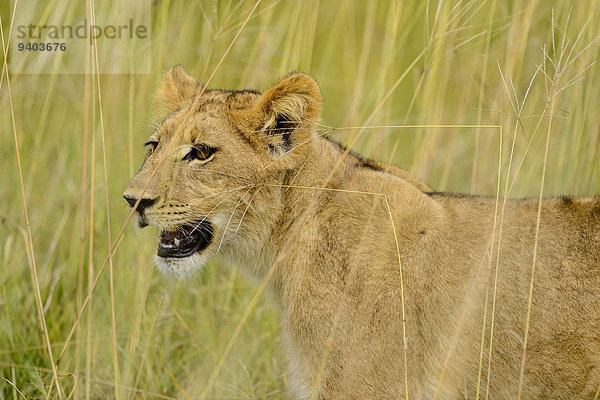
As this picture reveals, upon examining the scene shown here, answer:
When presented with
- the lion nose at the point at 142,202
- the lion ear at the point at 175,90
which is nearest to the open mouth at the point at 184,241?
→ the lion nose at the point at 142,202

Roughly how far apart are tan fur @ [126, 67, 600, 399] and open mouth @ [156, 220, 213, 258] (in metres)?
0.05

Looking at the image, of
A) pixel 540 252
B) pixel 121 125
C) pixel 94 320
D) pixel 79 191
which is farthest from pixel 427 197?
pixel 121 125

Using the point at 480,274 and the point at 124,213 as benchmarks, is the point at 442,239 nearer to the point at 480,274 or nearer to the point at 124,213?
the point at 480,274

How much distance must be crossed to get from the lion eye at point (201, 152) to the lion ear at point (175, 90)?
2.14 feet

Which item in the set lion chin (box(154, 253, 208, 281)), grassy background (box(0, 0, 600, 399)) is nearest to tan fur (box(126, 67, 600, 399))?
lion chin (box(154, 253, 208, 281))

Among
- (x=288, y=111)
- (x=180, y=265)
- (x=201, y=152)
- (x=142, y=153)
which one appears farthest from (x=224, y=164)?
(x=142, y=153)

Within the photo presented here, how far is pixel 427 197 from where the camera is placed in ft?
12.5

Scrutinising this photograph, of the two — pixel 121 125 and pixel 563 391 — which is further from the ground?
pixel 121 125

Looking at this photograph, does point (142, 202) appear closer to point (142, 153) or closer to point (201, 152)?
point (201, 152)

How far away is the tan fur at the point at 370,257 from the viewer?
11.3 feet

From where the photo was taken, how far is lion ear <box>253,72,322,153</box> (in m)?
3.70

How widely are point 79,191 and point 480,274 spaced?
298 centimetres

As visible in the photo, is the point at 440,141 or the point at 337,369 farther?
the point at 440,141

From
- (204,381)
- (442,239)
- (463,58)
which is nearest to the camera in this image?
(442,239)
